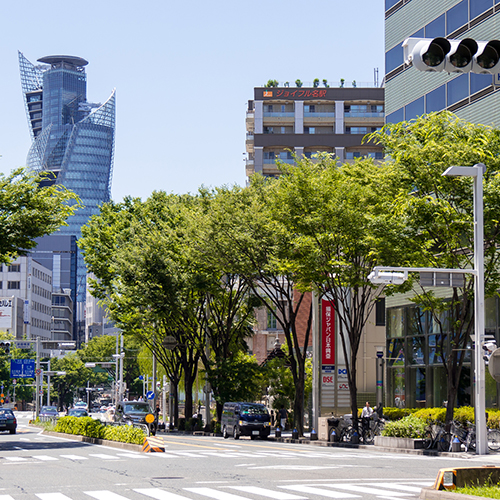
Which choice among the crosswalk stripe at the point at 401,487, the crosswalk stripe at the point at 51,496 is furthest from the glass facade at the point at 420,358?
the crosswalk stripe at the point at 51,496

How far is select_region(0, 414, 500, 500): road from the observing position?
14.3m

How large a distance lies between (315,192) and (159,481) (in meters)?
20.4

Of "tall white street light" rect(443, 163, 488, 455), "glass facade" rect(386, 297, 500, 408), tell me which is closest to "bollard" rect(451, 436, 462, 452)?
"tall white street light" rect(443, 163, 488, 455)

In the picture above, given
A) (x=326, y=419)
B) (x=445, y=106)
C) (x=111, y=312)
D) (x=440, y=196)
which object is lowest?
(x=326, y=419)

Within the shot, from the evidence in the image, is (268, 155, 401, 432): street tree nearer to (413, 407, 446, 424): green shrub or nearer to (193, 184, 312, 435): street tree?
(193, 184, 312, 435): street tree

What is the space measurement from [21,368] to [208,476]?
70.1 m

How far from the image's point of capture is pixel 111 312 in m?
50.4

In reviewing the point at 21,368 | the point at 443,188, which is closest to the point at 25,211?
the point at 443,188

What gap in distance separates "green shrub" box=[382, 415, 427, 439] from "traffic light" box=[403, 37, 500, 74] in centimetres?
2334

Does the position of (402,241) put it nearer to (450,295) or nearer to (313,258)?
(313,258)

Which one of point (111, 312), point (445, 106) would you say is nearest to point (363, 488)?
point (445, 106)

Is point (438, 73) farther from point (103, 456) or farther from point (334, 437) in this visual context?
point (103, 456)

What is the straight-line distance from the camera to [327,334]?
4800 cm

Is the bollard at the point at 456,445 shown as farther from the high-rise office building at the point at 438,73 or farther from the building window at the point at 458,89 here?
the building window at the point at 458,89
